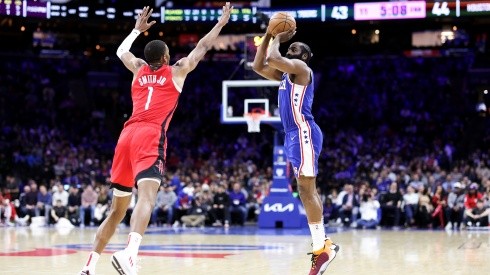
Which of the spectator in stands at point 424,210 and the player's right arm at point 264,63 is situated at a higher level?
the player's right arm at point 264,63

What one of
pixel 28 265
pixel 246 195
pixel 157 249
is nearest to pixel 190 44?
pixel 246 195

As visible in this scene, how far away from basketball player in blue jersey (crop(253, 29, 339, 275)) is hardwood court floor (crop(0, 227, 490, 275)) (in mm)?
892

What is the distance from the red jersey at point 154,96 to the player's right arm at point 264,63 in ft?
3.41

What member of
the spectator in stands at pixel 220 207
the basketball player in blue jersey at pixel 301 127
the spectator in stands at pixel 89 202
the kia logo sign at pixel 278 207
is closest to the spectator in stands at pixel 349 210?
the kia logo sign at pixel 278 207

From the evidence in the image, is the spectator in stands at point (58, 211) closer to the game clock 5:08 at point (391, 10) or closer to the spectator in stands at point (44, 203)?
the spectator in stands at point (44, 203)

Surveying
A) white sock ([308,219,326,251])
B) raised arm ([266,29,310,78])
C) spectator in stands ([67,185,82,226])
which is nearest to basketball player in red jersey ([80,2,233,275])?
raised arm ([266,29,310,78])

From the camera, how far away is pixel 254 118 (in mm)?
18188

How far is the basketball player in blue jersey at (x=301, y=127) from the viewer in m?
7.55

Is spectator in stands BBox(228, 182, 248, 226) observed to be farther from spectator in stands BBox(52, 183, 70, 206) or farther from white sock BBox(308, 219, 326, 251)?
white sock BBox(308, 219, 326, 251)

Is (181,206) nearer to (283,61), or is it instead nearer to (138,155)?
(283,61)

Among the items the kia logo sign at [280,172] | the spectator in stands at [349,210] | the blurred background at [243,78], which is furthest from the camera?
the blurred background at [243,78]

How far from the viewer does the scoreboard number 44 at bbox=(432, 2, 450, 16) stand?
81.0 feet

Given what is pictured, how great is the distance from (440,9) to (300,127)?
59.6 ft

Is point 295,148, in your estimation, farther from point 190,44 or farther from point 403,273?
point 190,44
